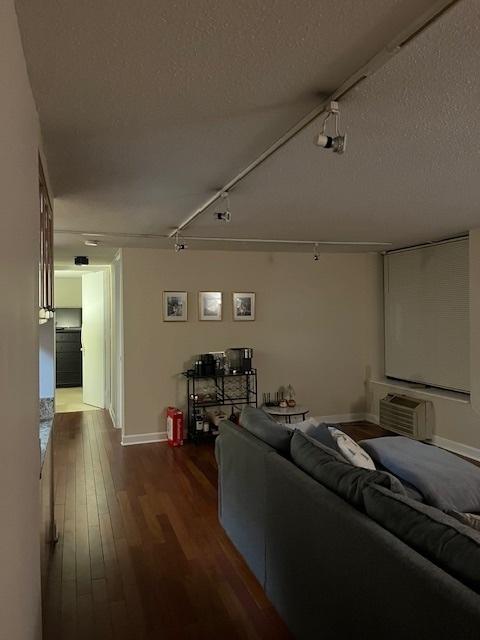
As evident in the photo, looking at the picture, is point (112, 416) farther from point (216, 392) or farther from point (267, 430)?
point (267, 430)

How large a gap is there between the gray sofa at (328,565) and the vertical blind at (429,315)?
334 centimetres

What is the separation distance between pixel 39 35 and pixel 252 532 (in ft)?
8.43

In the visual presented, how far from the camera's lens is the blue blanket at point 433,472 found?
9.21 ft

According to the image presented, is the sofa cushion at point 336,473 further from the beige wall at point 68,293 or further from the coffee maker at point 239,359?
the beige wall at point 68,293

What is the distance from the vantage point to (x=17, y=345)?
135cm

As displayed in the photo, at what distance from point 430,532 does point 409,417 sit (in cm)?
416

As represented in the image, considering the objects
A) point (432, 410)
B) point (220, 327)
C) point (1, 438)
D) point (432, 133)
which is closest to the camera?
point (1, 438)

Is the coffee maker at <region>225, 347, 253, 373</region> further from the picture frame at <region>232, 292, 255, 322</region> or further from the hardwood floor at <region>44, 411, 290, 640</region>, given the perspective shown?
the hardwood floor at <region>44, 411, 290, 640</region>

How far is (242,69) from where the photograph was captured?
1.59 m

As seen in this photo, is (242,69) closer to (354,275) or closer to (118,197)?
(118,197)

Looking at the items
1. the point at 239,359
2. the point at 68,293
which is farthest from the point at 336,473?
the point at 68,293

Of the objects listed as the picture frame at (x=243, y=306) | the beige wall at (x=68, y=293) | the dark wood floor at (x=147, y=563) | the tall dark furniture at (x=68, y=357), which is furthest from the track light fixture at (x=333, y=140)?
the beige wall at (x=68, y=293)

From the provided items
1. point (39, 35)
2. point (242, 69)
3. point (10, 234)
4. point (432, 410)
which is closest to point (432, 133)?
point (242, 69)

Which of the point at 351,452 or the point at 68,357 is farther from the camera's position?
the point at 68,357
